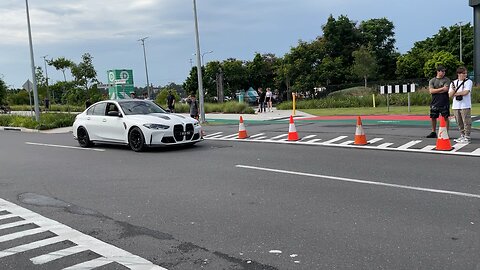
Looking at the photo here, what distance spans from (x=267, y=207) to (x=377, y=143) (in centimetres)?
663

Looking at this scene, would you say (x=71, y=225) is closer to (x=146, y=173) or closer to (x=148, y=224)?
(x=148, y=224)

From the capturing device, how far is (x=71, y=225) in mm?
5641

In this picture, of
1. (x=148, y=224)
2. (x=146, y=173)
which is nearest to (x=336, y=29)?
(x=146, y=173)

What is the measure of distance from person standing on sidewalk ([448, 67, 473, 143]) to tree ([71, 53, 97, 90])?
3826cm

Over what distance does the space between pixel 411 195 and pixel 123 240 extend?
3.94 meters

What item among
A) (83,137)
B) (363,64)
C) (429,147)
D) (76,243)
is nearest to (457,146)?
(429,147)

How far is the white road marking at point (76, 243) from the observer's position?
4.26 m

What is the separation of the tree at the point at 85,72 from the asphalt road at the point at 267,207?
113ft

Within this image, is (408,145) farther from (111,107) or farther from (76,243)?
(76,243)

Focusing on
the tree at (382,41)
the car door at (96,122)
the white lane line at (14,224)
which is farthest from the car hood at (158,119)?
the tree at (382,41)

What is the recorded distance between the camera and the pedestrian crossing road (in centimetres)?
1009

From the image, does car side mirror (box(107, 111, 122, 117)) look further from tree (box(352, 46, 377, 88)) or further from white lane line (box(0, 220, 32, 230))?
tree (box(352, 46, 377, 88))

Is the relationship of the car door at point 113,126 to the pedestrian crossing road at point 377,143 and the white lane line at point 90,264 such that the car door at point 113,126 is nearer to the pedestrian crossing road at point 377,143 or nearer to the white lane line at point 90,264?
the pedestrian crossing road at point 377,143

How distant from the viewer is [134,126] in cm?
1206
